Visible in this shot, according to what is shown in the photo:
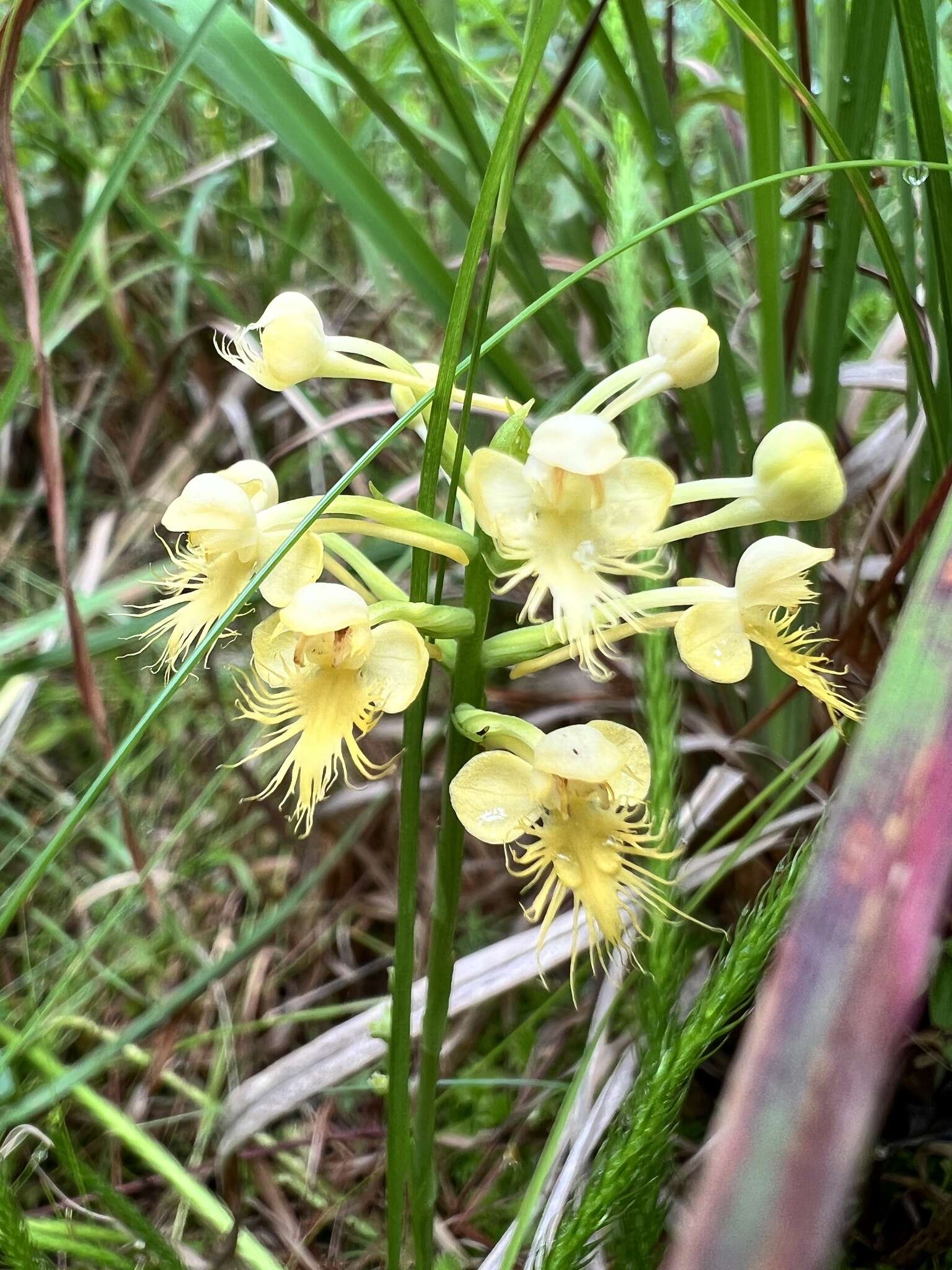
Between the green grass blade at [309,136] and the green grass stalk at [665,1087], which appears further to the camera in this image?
the green grass blade at [309,136]

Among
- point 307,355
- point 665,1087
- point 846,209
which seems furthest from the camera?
point 846,209

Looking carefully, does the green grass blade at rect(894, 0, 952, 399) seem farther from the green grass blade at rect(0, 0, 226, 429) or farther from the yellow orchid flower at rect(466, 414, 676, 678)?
the green grass blade at rect(0, 0, 226, 429)

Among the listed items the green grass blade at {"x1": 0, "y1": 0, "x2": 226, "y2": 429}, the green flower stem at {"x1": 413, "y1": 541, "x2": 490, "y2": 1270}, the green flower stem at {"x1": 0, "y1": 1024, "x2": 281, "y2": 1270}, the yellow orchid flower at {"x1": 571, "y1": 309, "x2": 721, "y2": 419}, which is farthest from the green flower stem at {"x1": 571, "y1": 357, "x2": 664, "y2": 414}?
the green flower stem at {"x1": 0, "y1": 1024, "x2": 281, "y2": 1270}

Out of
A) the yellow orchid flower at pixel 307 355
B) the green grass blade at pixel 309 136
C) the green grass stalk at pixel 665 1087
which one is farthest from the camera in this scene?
the green grass blade at pixel 309 136

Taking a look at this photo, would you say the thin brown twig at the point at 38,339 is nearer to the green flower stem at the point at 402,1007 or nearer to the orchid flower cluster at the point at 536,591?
the orchid flower cluster at the point at 536,591

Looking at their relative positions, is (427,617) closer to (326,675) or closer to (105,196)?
(326,675)

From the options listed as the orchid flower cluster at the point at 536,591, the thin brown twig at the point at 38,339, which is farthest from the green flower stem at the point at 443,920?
the thin brown twig at the point at 38,339

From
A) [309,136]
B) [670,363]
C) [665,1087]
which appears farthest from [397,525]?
[309,136]
